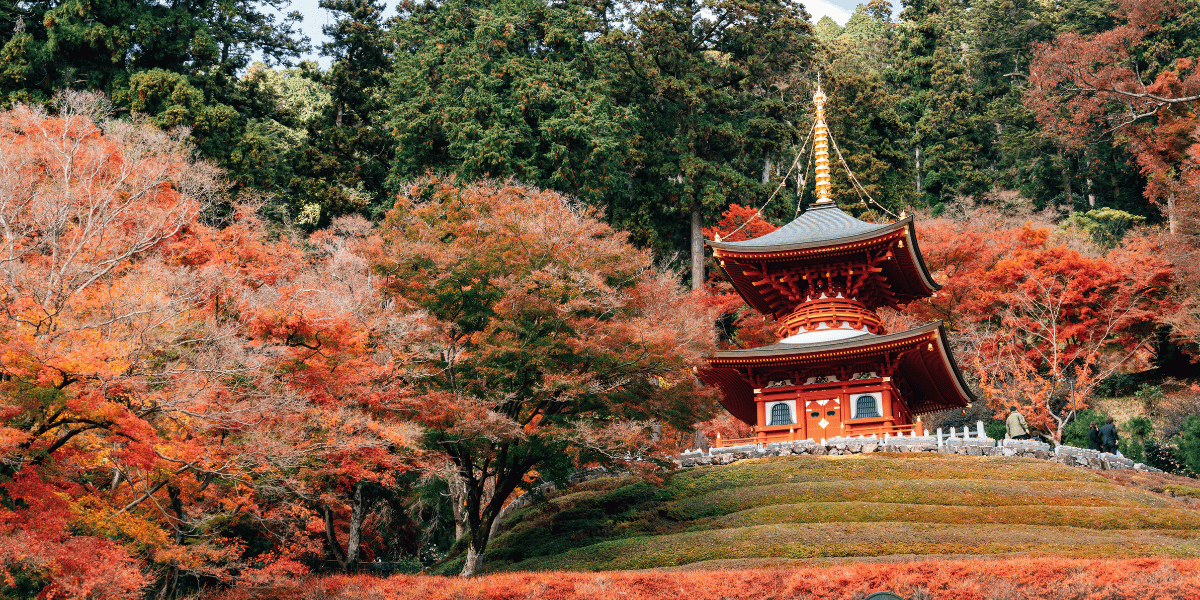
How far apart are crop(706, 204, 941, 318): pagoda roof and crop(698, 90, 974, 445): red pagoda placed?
0.03 metres

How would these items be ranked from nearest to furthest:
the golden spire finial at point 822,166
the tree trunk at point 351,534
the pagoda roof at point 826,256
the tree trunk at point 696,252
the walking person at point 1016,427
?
the tree trunk at point 351,534 → the walking person at point 1016,427 → the pagoda roof at point 826,256 → the golden spire finial at point 822,166 → the tree trunk at point 696,252

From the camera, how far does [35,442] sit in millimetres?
13609

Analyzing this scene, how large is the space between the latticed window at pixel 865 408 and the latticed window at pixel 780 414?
73.2 inches

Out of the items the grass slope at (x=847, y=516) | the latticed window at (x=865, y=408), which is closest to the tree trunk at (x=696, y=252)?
the latticed window at (x=865, y=408)

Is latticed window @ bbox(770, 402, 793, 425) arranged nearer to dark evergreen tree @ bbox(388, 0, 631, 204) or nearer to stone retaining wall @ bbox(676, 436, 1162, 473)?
stone retaining wall @ bbox(676, 436, 1162, 473)

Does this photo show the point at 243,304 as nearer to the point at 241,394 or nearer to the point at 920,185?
the point at 241,394

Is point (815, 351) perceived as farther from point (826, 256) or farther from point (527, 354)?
point (527, 354)

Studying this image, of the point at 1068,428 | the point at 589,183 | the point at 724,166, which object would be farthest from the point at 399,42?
the point at 1068,428

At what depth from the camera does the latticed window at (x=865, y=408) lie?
25.9 metres

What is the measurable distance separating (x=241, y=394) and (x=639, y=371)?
8.77m

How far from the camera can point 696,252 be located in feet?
146

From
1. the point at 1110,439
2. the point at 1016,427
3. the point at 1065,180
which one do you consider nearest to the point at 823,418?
the point at 1016,427

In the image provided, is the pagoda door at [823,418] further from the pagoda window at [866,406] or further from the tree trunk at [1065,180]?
the tree trunk at [1065,180]

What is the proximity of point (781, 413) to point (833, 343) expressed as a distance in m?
2.69
